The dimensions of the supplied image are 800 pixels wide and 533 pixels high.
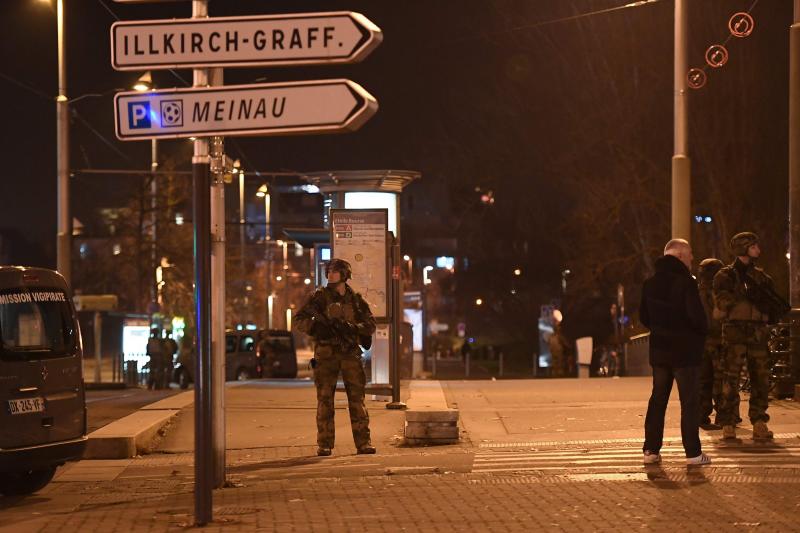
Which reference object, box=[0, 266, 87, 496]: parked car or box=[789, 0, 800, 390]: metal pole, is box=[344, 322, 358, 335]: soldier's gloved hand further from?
box=[789, 0, 800, 390]: metal pole

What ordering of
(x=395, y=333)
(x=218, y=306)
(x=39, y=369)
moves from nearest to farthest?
1. (x=218, y=306)
2. (x=39, y=369)
3. (x=395, y=333)

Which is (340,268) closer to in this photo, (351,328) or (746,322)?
(351,328)

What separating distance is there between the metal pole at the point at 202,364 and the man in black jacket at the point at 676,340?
3.86 metres

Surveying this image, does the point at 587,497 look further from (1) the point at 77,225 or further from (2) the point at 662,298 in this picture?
(1) the point at 77,225

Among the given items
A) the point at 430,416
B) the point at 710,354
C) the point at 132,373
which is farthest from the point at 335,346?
the point at 132,373

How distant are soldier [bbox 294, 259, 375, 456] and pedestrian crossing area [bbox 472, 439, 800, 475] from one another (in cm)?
124

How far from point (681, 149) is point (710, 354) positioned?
7854 millimetres

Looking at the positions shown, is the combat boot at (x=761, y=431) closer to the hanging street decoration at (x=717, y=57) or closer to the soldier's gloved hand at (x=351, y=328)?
the soldier's gloved hand at (x=351, y=328)

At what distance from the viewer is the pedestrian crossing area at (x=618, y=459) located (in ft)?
32.2

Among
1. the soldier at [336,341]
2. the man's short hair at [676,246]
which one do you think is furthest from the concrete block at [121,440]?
the man's short hair at [676,246]

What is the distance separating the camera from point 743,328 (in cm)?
1099

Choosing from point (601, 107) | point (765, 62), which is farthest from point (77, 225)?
point (765, 62)

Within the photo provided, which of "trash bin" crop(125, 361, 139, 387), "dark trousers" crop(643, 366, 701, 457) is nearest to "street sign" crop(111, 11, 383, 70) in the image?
"dark trousers" crop(643, 366, 701, 457)

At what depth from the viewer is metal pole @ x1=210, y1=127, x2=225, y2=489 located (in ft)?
29.3
